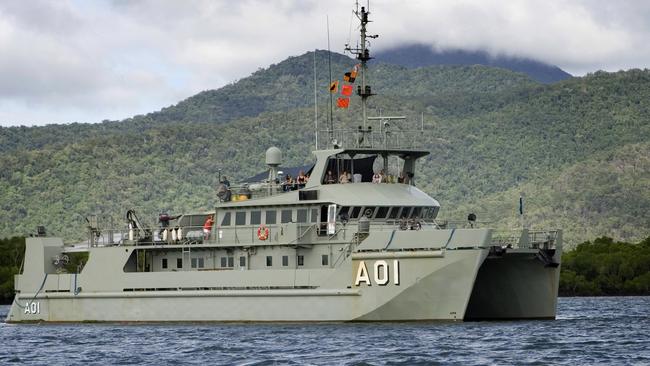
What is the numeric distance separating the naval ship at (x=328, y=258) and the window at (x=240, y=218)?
0.03 metres

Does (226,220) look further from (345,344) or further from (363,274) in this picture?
(345,344)

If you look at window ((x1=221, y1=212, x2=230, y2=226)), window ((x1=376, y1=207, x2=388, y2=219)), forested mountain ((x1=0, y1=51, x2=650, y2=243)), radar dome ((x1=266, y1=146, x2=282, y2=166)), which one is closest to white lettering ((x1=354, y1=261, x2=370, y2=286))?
window ((x1=376, y1=207, x2=388, y2=219))

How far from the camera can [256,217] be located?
128ft

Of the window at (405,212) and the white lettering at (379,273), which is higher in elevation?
the window at (405,212)

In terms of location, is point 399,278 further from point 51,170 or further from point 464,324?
point 51,170

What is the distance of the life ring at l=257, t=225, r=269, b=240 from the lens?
3853 centimetres

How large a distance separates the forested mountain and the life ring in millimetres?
50293

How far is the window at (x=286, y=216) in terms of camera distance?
126 feet

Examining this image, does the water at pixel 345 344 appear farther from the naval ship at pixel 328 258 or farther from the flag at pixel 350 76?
the flag at pixel 350 76

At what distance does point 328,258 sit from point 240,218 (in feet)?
10.8

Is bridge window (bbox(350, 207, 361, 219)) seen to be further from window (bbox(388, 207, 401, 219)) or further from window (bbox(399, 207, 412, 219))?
window (bbox(399, 207, 412, 219))

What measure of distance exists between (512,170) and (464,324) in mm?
78417

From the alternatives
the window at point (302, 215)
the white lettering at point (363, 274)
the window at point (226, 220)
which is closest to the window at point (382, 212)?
the window at point (302, 215)

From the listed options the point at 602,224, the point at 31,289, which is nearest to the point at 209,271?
the point at 31,289
